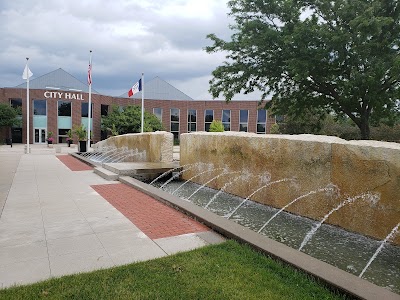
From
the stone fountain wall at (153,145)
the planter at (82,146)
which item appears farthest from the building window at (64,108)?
the stone fountain wall at (153,145)

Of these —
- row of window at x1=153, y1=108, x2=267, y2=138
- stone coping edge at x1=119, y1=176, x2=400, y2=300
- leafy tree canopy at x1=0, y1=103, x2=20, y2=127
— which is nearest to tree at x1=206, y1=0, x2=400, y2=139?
stone coping edge at x1=119, y1=176, x2=400, y2=300

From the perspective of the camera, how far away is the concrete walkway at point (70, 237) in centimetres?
395

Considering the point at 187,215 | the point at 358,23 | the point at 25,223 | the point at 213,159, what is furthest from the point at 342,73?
the point at 25,223

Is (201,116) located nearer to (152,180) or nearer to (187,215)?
(152,180)

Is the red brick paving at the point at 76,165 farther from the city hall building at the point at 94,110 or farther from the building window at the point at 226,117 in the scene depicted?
the building window at the point at 226,117

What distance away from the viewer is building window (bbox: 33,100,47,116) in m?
49.0

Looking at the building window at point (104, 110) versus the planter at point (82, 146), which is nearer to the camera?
the planter at point (82, 146)

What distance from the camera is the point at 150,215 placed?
6.20 m

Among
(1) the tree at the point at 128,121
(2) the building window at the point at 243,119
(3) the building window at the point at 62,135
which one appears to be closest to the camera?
(3) the building window at the point at 62,135

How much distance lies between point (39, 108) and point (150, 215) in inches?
1941

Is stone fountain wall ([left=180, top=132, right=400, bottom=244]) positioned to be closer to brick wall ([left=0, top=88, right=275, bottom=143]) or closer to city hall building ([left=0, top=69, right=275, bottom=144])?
city hall building ([left=0, top=69, right=275, bottom=144])

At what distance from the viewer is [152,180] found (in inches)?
443

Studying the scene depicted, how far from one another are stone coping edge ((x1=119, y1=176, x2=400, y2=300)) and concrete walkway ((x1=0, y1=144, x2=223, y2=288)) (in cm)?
26

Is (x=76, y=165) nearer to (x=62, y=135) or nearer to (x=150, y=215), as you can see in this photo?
(x=150, y=215)
